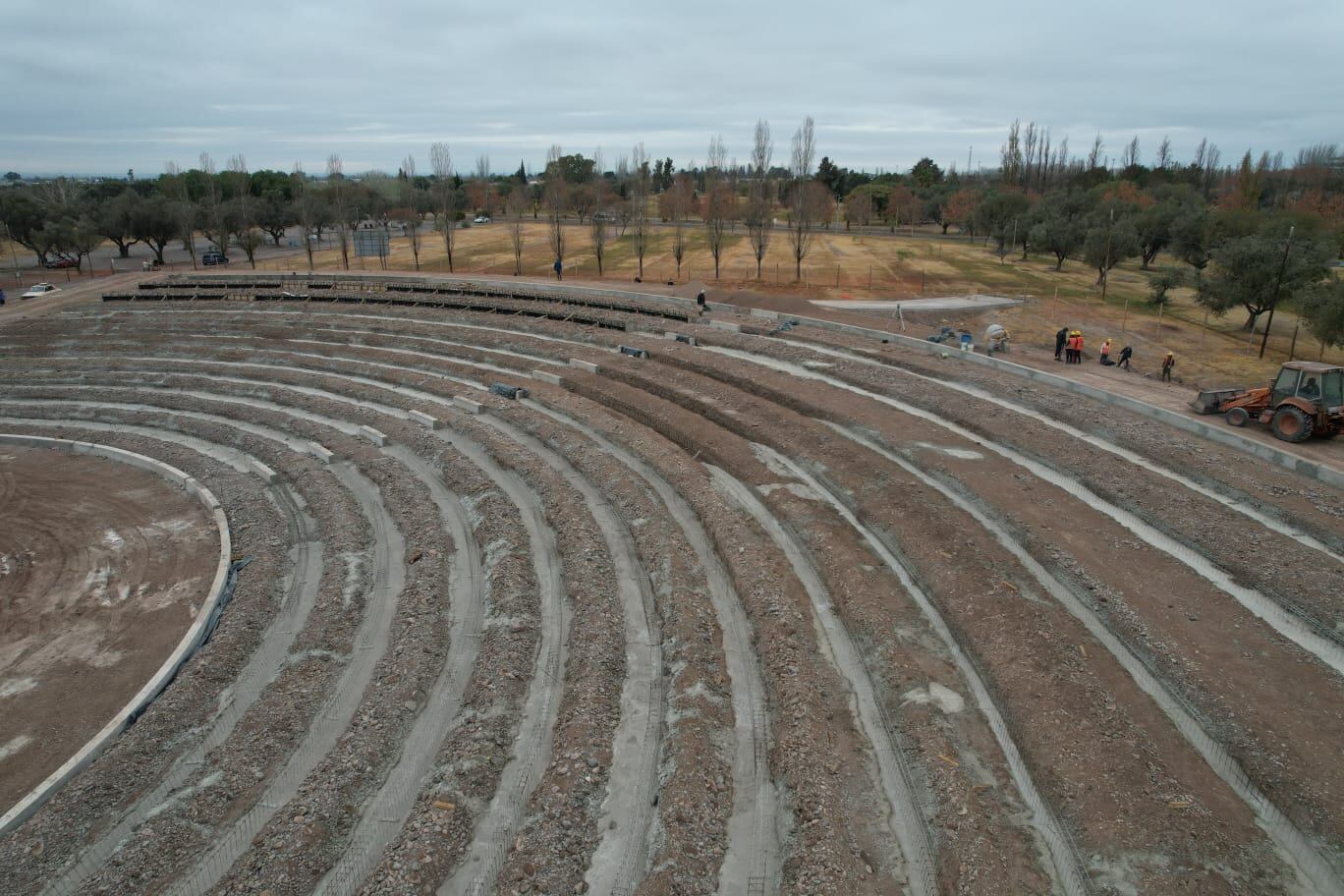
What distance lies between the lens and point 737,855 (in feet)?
31.5

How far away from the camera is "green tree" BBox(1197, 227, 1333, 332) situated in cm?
3275

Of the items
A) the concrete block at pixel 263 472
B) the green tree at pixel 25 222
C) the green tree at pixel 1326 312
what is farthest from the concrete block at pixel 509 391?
the green tree at pixel 25 222

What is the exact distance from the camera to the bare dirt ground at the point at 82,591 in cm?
1316

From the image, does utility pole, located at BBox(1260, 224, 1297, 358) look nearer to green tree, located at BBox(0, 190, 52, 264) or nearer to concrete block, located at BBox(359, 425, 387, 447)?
concrete block, located at BBox(359, 425, 387, 447)

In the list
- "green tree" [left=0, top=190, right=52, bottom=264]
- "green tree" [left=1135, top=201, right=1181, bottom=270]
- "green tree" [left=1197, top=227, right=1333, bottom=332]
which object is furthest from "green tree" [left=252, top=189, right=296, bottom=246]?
"green tree" [left=1135, top=201, right=1181, bottom=270]

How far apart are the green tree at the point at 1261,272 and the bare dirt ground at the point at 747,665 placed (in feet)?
56.7

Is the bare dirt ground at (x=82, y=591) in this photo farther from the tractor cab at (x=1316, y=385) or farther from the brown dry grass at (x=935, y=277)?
the brown dry grass at (x=935, y=277)

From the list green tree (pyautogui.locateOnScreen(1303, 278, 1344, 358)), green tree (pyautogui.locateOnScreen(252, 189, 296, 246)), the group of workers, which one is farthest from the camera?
green tree (pyautogui.locateOnScreen(252, 189, 296, 246))

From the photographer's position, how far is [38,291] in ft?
157

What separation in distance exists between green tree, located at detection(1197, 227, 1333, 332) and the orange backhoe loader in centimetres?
1374

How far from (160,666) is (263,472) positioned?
9.06m

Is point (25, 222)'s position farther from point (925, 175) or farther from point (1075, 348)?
point (925, 175)

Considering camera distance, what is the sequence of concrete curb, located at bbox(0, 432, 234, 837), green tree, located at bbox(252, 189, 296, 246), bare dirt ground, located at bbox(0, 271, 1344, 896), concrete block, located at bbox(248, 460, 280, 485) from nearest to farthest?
bare dirt ground, located at bbox(0, 271, 1344, 896)
concrete curb, located at bbox(0, 432, 234, 837)
concrete block, located at bbox(248, 460, 280, 485)
green tree, located at bbox(252, 189, 296, 246)

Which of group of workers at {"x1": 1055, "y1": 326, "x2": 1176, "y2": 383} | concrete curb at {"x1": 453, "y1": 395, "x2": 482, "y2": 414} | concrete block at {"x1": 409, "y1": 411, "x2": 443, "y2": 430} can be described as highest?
group of workers at {"x1": 1055, "y1": 326, "x2": 1176, "y2": 383}
